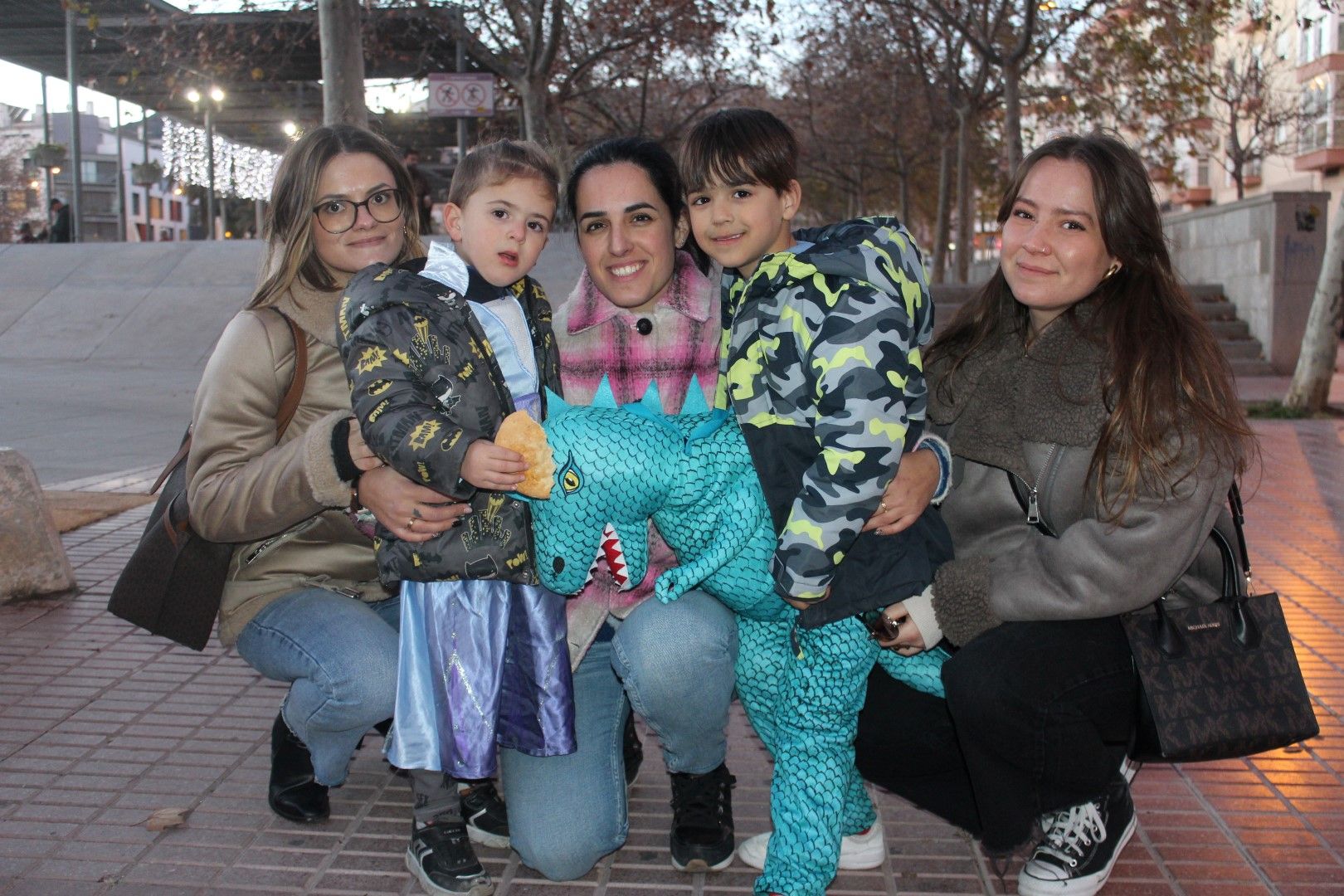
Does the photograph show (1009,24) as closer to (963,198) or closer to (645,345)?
(963,198)

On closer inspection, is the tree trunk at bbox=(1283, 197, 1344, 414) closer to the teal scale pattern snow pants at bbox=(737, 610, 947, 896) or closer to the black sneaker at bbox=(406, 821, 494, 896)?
the teal scale pattern snow pants at bbox=(737, 610, 947, 896)

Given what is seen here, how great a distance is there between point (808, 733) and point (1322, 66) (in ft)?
136

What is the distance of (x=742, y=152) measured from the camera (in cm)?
285

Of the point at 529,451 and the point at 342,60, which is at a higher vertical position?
the point at 342,60

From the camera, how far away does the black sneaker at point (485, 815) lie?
3105 millimetres

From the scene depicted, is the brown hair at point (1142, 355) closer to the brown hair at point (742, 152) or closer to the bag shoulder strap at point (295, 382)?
the brown hair at point (742, 152)

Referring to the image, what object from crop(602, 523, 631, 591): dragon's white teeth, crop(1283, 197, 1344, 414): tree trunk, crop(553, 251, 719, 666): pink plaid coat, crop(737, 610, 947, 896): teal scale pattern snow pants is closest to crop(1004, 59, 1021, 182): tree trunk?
crop(1283, 197, 1344, 414): tree trunk

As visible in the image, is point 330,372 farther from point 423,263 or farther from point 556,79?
point 556,79

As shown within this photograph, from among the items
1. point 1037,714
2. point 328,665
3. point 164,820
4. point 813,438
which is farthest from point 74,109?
point 1037,714

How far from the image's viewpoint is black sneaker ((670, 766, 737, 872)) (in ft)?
9.64

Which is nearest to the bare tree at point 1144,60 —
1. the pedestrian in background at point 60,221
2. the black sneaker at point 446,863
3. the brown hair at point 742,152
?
the brown hair at point 742,152

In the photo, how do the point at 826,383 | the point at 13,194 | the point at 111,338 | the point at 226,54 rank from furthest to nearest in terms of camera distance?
A: the point at 13,194 < the point at 111,338 < the point at 226,54 < the point at 826,383

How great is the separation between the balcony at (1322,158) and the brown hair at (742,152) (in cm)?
3893

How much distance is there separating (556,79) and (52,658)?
17.8 meters
